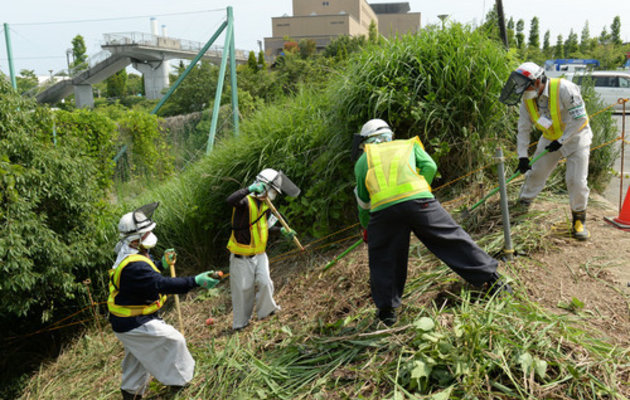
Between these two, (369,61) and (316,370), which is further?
(369,61)

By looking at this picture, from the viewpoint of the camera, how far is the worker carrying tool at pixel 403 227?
9.91 ft

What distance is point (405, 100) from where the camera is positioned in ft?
16.8

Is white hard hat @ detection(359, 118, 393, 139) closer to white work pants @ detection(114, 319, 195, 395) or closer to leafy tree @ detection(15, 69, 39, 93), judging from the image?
white work pants @ detection(114, 319, 195, 395)

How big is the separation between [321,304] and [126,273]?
5.97 ft

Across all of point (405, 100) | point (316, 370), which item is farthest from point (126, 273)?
point (405, 100)

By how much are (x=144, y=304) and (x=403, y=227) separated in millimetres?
2124

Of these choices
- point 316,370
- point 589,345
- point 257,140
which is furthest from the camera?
point 257,140

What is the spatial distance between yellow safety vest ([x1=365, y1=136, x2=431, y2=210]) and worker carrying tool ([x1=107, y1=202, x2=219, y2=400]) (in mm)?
1491

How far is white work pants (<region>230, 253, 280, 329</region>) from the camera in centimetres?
443

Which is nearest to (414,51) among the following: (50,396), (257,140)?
(257,140)

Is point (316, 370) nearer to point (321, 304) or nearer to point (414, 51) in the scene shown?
point (321, 304)

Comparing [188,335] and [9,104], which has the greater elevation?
[9,104]

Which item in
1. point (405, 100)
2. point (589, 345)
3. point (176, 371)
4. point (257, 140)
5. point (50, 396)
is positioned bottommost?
point (50, 396)

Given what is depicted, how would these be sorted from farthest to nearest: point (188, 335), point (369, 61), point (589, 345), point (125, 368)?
point (369, 61), point (188, 335), point (125, 368), point (589, 345)
